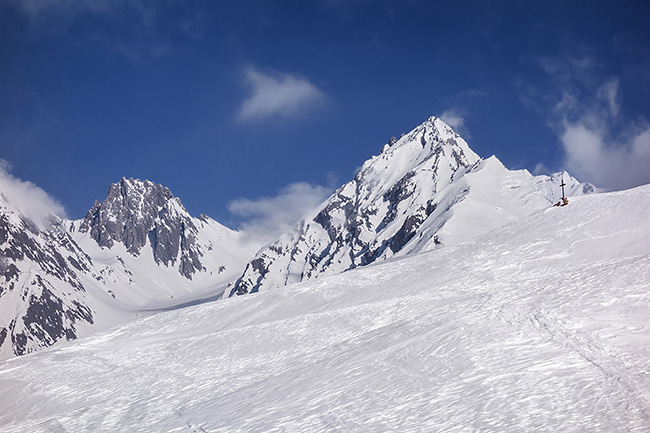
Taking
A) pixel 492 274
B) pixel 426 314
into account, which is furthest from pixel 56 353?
pixel 492 274

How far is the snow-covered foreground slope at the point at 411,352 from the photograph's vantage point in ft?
61.8

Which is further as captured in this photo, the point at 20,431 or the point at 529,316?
the point at 20,431

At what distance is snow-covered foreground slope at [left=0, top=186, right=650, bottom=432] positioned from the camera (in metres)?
18.8

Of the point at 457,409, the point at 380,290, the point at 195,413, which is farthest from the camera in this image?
the point at 380,290

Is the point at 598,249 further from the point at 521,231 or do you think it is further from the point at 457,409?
the point at 457,409

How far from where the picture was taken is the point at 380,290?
41438 mm

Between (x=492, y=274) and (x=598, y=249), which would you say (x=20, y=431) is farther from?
(x=598, y=249)

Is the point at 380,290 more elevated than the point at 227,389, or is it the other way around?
the point at 380,290

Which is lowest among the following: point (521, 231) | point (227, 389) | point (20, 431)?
point (20, 431)

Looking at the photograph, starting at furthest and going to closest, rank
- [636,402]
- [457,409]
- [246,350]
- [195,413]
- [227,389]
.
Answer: [246,350] < [227,389] < [195,413] < [457,409] < [636,402]

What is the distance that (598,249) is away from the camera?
1422 inches

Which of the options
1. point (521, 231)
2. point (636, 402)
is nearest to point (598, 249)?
point (521, 231)

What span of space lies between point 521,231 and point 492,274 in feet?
36.0

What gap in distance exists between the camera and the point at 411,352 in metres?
26.0
